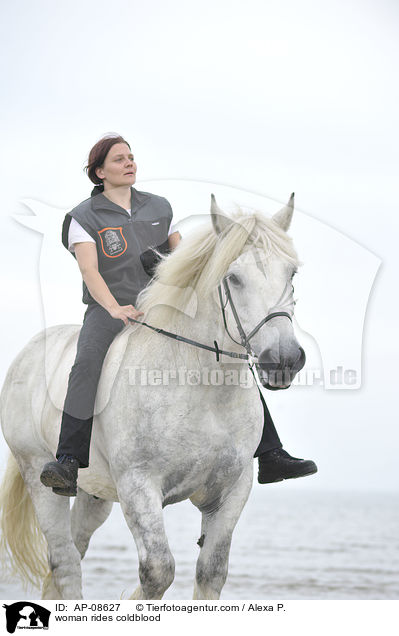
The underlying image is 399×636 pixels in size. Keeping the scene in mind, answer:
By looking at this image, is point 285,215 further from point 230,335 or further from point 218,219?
point 230,335

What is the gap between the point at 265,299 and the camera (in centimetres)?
394

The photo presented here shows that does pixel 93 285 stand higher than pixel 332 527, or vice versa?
pixel 93 285

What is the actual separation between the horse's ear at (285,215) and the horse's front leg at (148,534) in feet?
5.54

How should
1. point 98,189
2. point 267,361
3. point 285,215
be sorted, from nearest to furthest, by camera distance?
point 267,361 → point 285,215 → point 98,189

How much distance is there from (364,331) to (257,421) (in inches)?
34.3

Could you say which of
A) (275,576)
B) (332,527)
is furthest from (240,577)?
(332,527)

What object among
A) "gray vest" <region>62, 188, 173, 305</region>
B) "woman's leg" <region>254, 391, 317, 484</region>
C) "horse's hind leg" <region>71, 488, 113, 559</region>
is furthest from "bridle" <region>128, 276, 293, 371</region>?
"horse's hind leg" <region>71, 488, 113, 559</region>

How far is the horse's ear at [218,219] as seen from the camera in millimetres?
4316

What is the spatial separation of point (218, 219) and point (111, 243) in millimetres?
963

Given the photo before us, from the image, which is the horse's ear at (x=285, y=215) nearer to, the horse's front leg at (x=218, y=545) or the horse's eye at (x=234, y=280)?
the horse's eye at (x=234, y=280)
